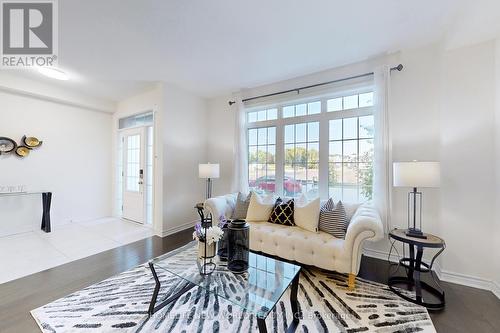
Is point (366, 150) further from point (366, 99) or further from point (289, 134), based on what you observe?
point (289, 134)

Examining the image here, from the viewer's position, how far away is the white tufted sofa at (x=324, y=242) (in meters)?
2.02

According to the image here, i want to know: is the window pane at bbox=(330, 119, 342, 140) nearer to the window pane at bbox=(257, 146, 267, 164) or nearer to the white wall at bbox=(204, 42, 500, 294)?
the white wall at bbox=(204, 42, 500, 294)

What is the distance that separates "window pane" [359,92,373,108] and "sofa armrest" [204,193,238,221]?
245 centimetres

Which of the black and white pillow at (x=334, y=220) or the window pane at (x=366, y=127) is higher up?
the window pane at (x=366, y=127)

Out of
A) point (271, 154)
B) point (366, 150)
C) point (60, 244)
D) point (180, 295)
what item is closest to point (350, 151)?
point (366, 150)

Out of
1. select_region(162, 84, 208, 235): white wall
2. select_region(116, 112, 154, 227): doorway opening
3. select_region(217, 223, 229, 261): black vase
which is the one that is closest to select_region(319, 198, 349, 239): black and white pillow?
select_region(217, 223, 229, 261): black vase

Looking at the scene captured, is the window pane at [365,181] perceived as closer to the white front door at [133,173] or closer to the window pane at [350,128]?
the window pane at [350,128]

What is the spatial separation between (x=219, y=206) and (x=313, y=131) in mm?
1923

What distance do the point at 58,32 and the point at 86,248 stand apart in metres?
2.81

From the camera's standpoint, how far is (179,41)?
2439 mm

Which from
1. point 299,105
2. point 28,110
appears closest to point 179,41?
point 299,105

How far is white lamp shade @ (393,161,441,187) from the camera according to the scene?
1.99 meters

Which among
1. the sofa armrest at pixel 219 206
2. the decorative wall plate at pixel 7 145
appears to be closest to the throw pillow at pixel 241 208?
the sofa armrest at pixel 219 206

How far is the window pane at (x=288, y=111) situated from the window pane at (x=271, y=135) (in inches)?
12.7
